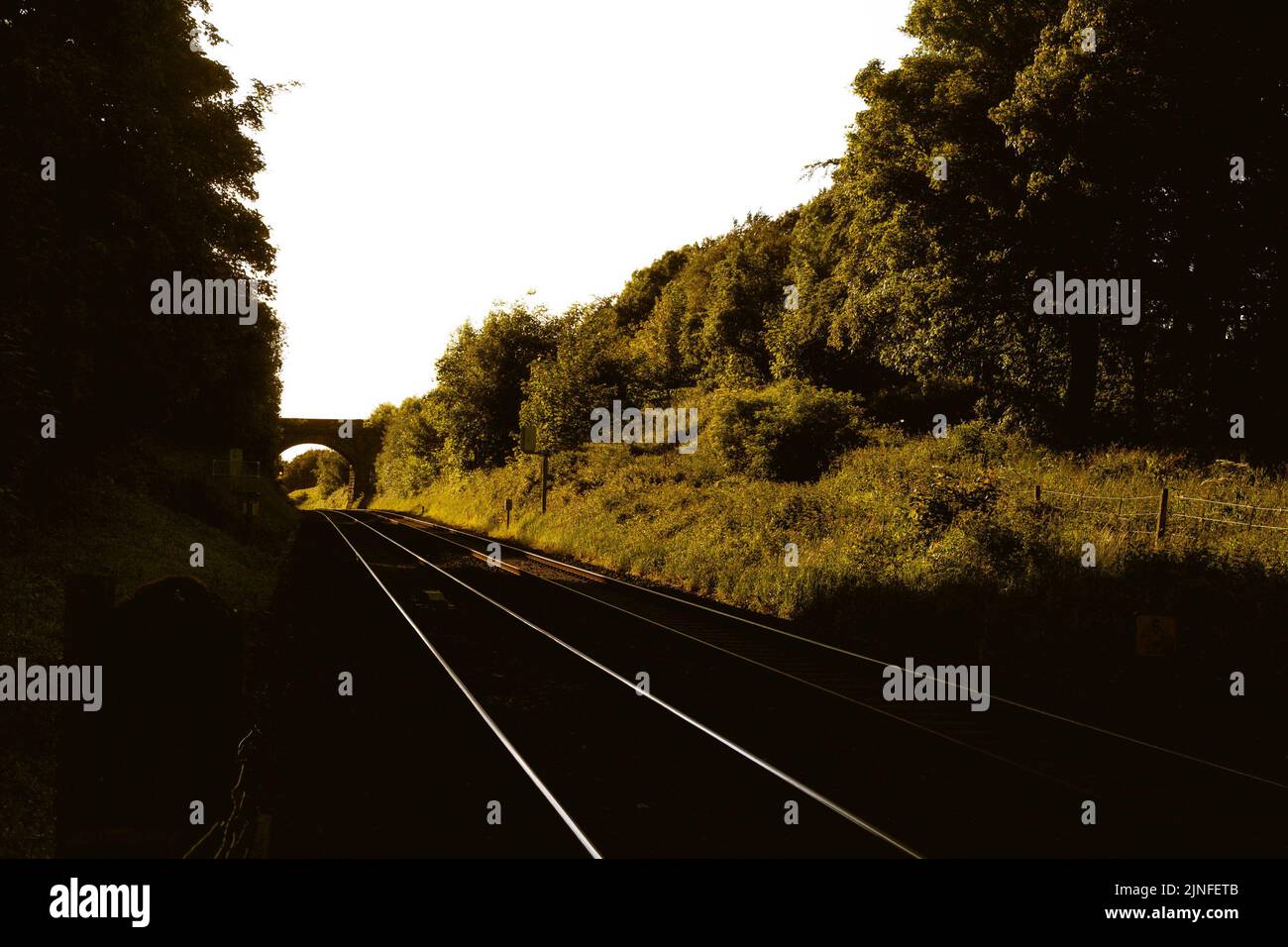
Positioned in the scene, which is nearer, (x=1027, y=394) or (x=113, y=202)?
(x=113, y=202)

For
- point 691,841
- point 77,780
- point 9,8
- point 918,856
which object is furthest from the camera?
point 9,8

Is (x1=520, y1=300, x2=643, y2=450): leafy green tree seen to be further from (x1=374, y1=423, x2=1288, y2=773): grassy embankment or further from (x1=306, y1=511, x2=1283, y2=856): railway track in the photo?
(x1=306, y1=511, x2=1283, y2=856): railway track

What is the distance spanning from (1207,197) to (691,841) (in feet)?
71.6

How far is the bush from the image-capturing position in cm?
2670

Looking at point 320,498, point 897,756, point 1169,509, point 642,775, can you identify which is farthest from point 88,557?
point 320,498

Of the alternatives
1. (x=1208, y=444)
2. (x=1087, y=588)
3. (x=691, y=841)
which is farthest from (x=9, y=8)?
(x=1208, y=444)

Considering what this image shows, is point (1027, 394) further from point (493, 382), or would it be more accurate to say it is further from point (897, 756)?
point (493, 382)

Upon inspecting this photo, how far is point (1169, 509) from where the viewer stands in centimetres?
1430

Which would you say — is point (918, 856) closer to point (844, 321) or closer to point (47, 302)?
point (47, 302)

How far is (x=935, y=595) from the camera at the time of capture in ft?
44.1

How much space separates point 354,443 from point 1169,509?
A: 91.9 metres

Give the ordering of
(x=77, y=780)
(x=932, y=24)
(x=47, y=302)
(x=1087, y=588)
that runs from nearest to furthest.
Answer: (x=77, y=780) < (x=47, y=302) < (x=1087, y=588) < (x=932, y=24)

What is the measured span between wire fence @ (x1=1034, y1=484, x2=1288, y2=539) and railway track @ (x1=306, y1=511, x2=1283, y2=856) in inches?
244

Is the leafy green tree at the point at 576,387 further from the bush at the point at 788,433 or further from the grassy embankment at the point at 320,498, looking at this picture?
the grassy embankment at the point at 320,498
